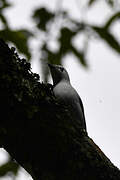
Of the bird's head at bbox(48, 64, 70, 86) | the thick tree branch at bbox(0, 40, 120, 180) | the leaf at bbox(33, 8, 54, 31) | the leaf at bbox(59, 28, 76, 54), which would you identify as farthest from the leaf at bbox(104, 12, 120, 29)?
the bird's head at bbox(48, 64, 70, 86)

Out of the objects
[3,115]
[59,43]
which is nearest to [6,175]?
[3,115]

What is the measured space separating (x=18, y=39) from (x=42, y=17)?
0.69 feet

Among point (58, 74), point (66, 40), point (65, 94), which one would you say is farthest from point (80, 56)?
point (58, 74)

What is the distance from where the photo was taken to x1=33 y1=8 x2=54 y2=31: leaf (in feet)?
6.40

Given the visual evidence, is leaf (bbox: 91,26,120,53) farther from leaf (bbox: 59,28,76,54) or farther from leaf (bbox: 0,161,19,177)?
leaf (bbox: 0,161,19,177)

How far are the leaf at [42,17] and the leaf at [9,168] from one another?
861 mm

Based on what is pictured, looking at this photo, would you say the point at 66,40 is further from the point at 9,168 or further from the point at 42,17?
the point at 9,168

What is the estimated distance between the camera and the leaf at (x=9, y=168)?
2045mm

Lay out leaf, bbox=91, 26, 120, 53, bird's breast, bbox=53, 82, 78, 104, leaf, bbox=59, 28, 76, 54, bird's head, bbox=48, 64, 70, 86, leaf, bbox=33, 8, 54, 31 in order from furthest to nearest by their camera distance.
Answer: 1. bird's head, bbox=48, 64, 70, 86
2. bird's breast, bbox=53, 82, 78, 104
3. leaf, bbox=33, 8, 54, 31
4. leaf, bbox=59, 28, 76, 54
5. leaf, bbox=91, 26, 120, 53

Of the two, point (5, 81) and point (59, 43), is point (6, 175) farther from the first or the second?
point (59, 43)

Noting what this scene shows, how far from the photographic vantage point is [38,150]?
75.6 inches

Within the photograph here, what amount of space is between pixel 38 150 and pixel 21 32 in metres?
0.70

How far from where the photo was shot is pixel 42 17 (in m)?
1.98

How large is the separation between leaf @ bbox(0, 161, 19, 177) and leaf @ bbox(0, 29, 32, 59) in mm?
681
